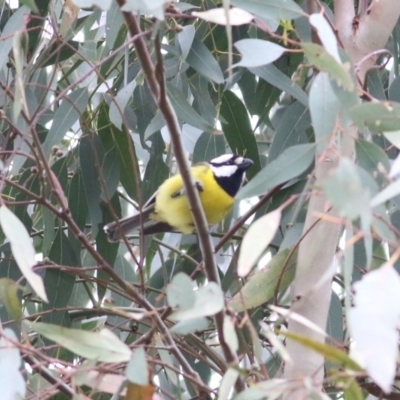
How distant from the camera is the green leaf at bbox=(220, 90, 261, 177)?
1.73 m

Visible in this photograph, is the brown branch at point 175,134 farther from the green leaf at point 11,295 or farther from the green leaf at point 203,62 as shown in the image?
the green leaf at point 203,62

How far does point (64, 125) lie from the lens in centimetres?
156

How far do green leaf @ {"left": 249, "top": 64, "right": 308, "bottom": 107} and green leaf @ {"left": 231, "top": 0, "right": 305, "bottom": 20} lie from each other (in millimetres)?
358

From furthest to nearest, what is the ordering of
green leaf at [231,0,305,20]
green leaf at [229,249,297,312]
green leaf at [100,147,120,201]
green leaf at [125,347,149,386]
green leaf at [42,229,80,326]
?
green leaf at [100,147,120,201]
green leaf at [42,229,80,326]
green leaf at [229,249,297,312]
green leaf at [231,0,305,20]
green leaf at [125,347,149,386]

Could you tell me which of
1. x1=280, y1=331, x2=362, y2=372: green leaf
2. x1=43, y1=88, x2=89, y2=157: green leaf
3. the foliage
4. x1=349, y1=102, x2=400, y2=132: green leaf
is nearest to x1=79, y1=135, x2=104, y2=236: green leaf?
the foliage

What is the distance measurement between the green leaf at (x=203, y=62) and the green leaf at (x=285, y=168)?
1.92ft

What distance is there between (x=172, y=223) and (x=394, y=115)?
958 millimetres

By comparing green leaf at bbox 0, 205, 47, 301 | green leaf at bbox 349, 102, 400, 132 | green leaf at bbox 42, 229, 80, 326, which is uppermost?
green leaf at bbox 349, 102, 400, 132

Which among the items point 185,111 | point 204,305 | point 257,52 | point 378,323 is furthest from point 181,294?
point 185,111

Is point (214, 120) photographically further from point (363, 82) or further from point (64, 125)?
point (363, 82)

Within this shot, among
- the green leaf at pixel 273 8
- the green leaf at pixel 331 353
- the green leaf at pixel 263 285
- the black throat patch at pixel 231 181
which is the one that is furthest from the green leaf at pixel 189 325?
the black throat patch at pixel 231 181

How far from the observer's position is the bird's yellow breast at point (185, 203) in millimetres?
1831

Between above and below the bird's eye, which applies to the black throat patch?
below

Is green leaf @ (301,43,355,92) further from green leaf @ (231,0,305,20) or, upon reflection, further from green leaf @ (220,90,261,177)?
green leaf @ (220,90,261,177)
